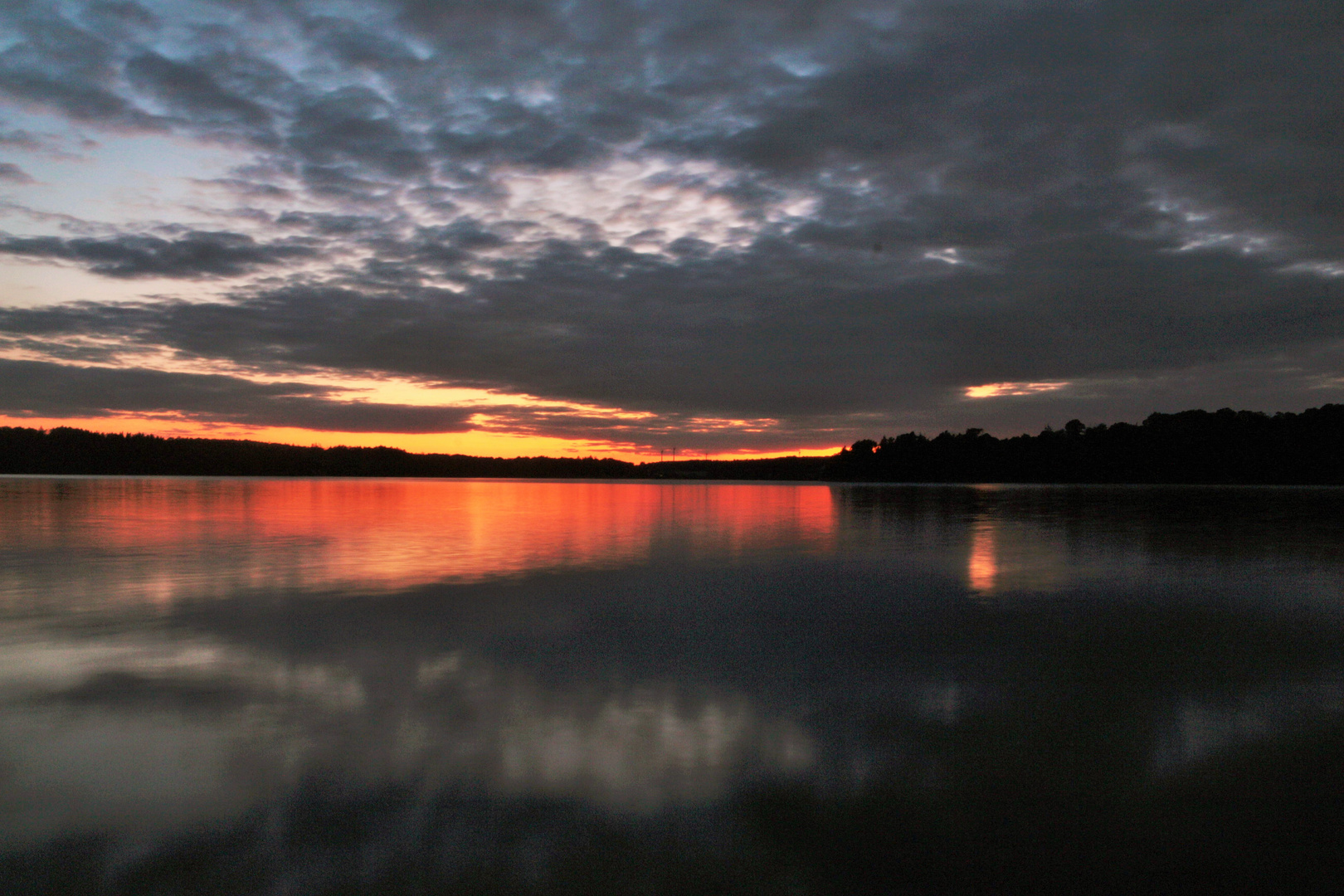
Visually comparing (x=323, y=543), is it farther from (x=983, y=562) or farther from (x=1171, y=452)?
(x=1171, y=452)

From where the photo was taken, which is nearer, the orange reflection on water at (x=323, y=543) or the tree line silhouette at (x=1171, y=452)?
the orange reflection on water at (x=323, y=543)

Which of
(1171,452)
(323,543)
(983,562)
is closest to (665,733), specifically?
(983,562)

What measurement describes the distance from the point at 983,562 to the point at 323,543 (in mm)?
20730

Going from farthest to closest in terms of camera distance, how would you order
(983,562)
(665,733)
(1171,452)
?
(1171,452) < (983,562) < (665,733)

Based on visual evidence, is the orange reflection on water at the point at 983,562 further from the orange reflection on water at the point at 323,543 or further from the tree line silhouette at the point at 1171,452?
the tree line silhouette at the point at 1171,452

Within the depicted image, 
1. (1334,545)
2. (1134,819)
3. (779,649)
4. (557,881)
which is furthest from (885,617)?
(1334,545)

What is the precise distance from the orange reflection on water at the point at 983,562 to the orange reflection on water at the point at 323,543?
5034 mm

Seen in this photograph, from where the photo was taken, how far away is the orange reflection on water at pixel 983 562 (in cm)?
1711

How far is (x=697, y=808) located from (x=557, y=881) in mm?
1425

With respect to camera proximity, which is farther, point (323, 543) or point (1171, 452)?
point (1171, 452)

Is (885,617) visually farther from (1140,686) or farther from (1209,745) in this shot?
(1209,745)

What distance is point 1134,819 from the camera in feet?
18.7

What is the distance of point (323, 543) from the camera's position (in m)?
24.9

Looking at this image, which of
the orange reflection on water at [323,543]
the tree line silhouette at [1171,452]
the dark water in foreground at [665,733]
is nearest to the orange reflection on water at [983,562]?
the dark water in foreground at [665,733]
